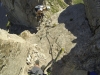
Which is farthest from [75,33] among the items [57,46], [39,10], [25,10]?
[25,10]

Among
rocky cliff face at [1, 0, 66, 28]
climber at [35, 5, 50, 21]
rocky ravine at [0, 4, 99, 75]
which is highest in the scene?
rocky cliff face at [1, 0, 66, 28]

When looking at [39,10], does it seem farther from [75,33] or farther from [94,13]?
[94,13]

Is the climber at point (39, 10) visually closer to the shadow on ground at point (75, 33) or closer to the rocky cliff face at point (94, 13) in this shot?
the shadow on ground at point (75, 33)

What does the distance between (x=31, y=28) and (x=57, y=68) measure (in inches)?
1054

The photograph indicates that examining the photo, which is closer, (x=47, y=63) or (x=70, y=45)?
(x=47, y=63)

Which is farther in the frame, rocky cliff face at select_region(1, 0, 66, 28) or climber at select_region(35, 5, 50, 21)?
rocky cliff face at select_region(1, 0, 66, 28)

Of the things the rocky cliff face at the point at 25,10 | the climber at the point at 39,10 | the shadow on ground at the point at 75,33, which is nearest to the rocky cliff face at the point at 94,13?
the shadow on ground at the point at 75,33

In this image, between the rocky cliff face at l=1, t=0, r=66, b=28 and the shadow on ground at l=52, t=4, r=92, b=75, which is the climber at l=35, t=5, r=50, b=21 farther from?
the shadow on ground at l=52, t=4, r=92, b=75

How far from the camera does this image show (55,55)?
31.3 m

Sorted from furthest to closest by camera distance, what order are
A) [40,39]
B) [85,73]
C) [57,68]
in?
[40,39] < [57,68] < [85,73]

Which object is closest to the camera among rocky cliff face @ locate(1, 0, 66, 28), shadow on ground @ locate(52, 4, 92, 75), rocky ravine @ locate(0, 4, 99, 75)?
rocky ravine @ locate(0, 4, 99, 75)

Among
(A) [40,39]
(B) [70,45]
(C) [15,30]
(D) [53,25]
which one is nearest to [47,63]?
(B) [70,45]

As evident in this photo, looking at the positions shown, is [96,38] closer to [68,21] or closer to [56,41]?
[56,41]

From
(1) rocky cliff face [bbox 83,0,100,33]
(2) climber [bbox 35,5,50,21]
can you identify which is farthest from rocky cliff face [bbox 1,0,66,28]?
(1) rocky cliff face [bbox 83,0,100,33]
